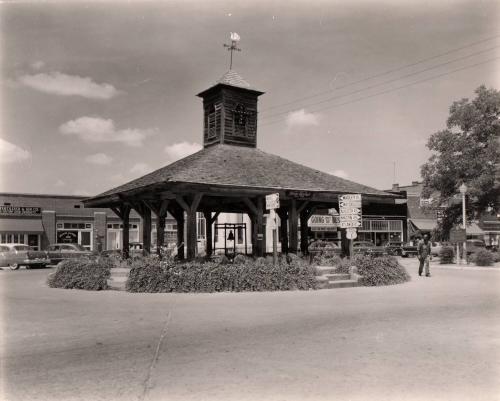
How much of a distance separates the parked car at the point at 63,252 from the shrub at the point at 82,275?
14027 millimetres

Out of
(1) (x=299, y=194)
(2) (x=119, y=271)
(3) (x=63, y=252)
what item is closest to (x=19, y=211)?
(3) (x=63, y=252)

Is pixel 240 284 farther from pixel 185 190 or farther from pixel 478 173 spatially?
pixel 478 173

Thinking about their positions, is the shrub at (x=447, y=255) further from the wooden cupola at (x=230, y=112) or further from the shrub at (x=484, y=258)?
the wooden cupola at (x=230, y=112)

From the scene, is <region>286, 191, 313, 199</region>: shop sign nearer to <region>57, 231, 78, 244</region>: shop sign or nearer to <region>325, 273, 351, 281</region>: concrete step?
<region>325, 273, 351, 281</region>: concrete step

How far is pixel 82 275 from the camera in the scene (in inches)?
619

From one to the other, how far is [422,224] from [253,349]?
158ft

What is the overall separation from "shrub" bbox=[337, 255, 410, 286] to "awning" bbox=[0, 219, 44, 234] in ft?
96.9

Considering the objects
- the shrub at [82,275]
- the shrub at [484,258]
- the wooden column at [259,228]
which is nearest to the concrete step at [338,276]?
the wooden column at [259,228]

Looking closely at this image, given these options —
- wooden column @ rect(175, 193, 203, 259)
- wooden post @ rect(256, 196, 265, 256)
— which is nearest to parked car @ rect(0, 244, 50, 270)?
wooden column @ rect(175, 193, 203, 259)

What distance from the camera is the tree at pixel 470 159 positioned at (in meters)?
31.2

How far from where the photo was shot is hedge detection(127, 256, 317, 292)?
46.3ft

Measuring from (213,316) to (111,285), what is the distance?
6.57 metres

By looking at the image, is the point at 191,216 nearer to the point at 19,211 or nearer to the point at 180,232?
the point at 180,232

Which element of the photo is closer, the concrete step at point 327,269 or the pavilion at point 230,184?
the pavilion at point 230,184
